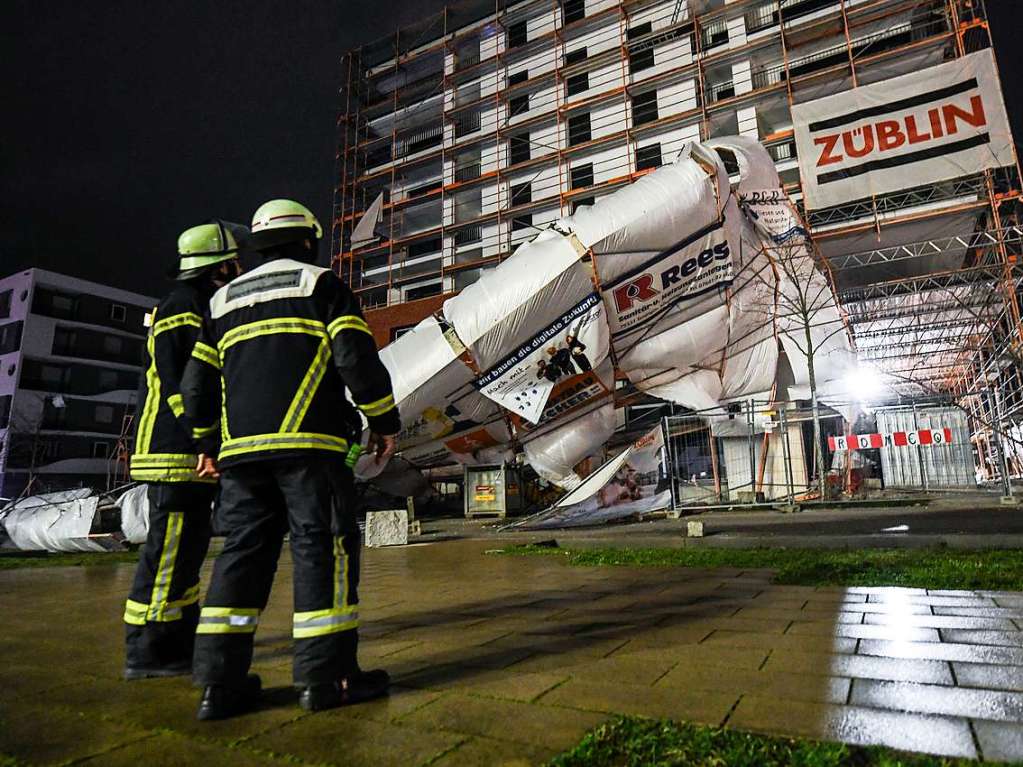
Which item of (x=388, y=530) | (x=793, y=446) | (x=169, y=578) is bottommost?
(x=388, y=530)

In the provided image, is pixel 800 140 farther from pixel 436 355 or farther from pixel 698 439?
pixel 436 355

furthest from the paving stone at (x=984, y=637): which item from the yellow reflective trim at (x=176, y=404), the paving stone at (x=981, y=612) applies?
the yellow reflective trim at (x=176, y=404)

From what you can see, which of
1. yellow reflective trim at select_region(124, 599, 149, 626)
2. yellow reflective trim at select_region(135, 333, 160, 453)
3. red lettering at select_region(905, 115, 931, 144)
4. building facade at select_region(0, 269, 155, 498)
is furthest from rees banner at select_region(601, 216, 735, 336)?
building facade at select_region(0, 269, 155, 498)

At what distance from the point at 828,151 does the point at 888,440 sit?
9.83 metres

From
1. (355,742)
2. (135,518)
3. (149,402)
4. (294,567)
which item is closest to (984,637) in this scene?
(355,742)

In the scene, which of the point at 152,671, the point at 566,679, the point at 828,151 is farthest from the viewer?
the point at 828,151

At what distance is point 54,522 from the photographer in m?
8.67

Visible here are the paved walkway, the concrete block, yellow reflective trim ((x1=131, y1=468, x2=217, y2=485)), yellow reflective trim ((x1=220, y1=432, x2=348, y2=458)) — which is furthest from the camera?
the concrete block

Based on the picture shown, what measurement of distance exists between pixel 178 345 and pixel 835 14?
77.7 feet

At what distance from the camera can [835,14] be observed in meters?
19.5

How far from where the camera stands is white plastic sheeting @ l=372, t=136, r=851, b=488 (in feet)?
25.8

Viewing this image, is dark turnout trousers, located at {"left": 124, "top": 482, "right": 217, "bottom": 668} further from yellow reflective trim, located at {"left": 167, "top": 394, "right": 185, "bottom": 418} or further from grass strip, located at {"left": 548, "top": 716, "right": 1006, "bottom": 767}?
grass strip, located at {"left": 548, "top": 716, "right": 1006, "bottom": 767}

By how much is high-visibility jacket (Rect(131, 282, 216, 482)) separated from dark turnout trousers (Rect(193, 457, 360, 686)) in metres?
0.59

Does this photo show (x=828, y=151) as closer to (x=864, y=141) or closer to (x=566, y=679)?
(x=864, y=141)
